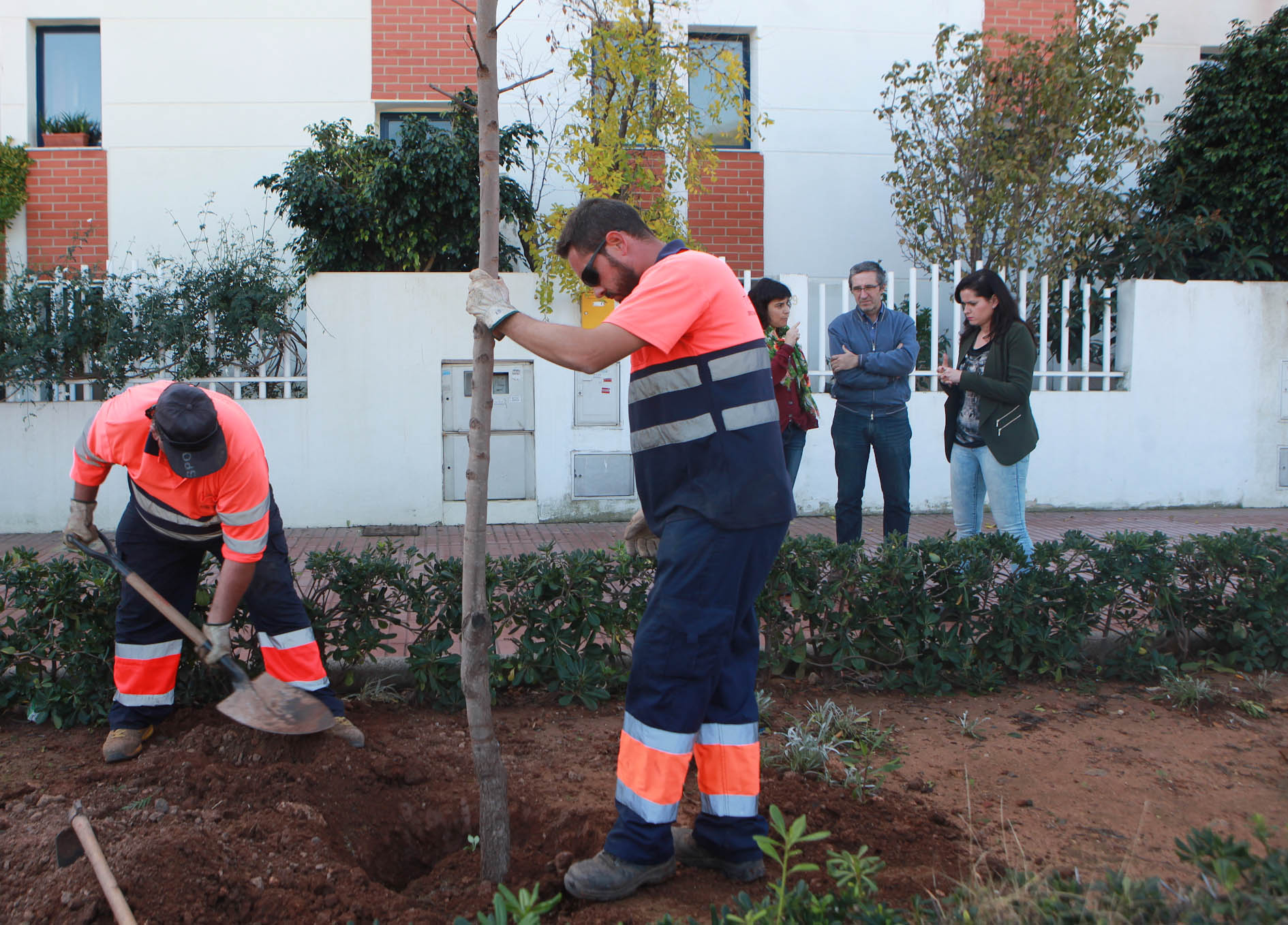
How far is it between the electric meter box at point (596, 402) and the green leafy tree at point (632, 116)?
3.03 feet

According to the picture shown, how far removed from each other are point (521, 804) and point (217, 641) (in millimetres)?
1300

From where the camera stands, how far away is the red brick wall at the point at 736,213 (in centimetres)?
1123

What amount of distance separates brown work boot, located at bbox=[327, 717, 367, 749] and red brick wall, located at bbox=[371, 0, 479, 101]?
9.19 m

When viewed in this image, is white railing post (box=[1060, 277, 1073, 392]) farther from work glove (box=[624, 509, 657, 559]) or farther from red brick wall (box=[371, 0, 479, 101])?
work glove (box=[624, 509, 657, 559])

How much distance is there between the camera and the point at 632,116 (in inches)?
344

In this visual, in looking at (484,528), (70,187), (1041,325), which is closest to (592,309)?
(1041,325)

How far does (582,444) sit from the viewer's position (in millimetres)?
9469

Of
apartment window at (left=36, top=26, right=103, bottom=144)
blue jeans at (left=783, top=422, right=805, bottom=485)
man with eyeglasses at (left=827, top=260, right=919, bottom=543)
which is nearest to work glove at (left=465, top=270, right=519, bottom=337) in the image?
blue jeans at (left=783, top=422, right=805, bottom=485)

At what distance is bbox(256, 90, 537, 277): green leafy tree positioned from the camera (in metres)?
9.20

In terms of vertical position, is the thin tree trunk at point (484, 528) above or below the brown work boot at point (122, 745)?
above

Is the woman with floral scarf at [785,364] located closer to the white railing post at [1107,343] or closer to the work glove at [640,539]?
the work glove at [640,539]

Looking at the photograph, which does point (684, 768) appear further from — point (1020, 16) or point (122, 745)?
point (1020, 16)

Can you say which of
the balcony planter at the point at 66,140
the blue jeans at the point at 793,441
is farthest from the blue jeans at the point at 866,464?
the balcony planter at the point at 66,140

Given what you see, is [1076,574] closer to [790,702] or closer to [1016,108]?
[790,702]
